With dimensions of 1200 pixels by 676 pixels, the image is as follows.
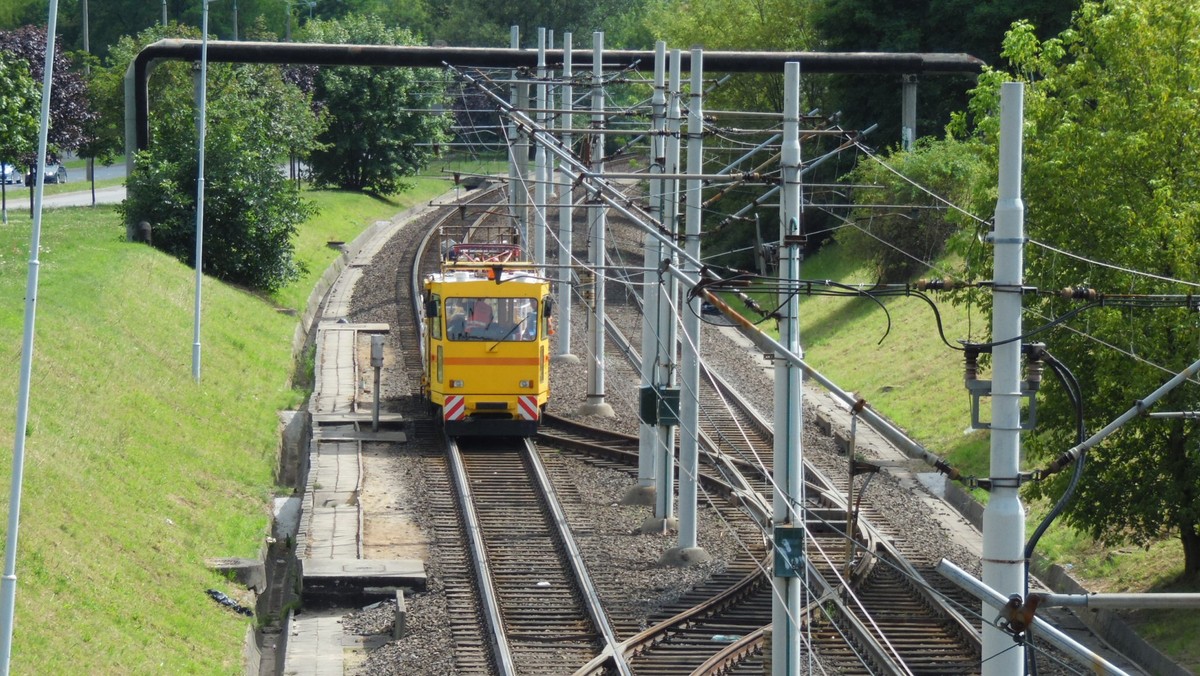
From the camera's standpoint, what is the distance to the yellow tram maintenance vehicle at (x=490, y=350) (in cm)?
2552

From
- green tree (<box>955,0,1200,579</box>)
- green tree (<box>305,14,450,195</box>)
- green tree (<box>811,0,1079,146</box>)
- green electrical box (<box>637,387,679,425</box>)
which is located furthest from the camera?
green tree (<box>305,14,450,195</box>)

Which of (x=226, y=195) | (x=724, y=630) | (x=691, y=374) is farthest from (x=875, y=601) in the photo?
(x=226, y=195)

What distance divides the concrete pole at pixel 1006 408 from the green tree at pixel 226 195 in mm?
34121

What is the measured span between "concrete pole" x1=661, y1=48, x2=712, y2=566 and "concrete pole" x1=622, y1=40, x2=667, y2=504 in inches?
47.2

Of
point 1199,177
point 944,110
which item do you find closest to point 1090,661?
point 1199,177

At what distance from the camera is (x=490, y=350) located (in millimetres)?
25500

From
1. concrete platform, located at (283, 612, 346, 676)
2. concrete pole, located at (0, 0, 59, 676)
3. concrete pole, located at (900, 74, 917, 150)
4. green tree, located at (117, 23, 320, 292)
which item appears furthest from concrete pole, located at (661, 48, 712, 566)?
green tree, located at (117, 23, 320, 292)

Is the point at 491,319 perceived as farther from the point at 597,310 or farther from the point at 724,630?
the point at 724,630

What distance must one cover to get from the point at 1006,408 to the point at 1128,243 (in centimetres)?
988

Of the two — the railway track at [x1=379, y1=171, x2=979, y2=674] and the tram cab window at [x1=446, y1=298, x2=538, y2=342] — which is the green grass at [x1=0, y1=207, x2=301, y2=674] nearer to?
the railway track at [x1=379, y1=171, x2=979, y2=674]

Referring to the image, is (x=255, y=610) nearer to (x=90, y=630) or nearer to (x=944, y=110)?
(x=90, y=630)

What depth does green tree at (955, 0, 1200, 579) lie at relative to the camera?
17000 mm

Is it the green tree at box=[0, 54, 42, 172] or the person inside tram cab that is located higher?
the green tree at box=[0, 54, 42, 172]

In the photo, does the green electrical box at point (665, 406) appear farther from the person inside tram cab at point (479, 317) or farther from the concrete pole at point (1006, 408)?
the concrete pole at point (1006, 408)
